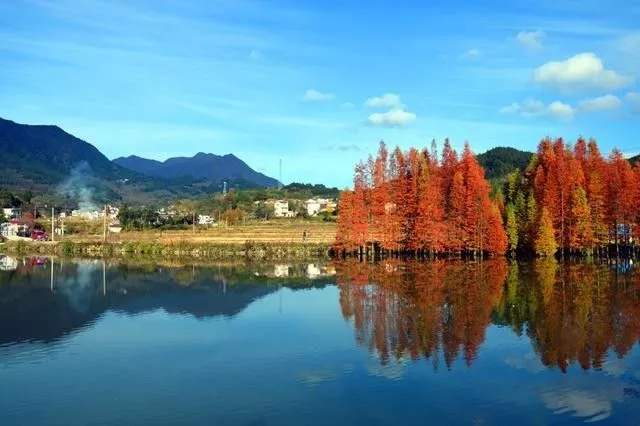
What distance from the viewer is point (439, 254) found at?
2279 inches

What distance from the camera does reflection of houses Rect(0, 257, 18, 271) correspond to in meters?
51.3

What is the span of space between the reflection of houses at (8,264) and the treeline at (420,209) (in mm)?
30408

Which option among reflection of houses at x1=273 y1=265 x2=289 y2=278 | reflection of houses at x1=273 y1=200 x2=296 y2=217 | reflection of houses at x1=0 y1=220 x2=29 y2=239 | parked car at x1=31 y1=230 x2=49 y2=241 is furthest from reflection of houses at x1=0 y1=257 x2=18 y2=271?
reflection of houses at x1=273 y1=200 x2=296 y2=217

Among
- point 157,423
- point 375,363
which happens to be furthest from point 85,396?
point 375,363

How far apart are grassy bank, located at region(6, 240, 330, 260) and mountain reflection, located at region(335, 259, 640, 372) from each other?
18.8 metres

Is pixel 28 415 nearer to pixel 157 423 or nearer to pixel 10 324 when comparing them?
pixel 157 423

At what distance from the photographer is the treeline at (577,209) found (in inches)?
2066

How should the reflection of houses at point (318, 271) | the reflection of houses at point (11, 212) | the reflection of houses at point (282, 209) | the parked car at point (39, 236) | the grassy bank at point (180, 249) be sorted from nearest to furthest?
the reflection of houses at point (318, 271)
the grassy bank at point (180, 249)
the parked car at point (39, 236)
the reflection of houses at point (11, 212)
the reflection of houses at point (282, 209)

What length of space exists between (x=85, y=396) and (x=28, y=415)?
1657 mm

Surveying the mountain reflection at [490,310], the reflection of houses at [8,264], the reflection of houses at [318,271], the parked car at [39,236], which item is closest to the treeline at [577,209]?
the mountain reflection at [490,310]

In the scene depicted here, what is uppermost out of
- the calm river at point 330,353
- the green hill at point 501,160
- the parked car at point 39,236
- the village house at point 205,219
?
the green hill at point 501,160

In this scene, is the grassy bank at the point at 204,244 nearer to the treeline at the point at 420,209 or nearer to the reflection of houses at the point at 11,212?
the treeline at the point at 420,209

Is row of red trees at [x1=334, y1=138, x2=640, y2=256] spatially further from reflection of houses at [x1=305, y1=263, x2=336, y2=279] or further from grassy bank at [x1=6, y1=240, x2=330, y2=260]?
reflection of houses at [x1=305, y1=263, x2=336, y2=279]

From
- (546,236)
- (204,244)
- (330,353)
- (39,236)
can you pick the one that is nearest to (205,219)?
(39,236)
